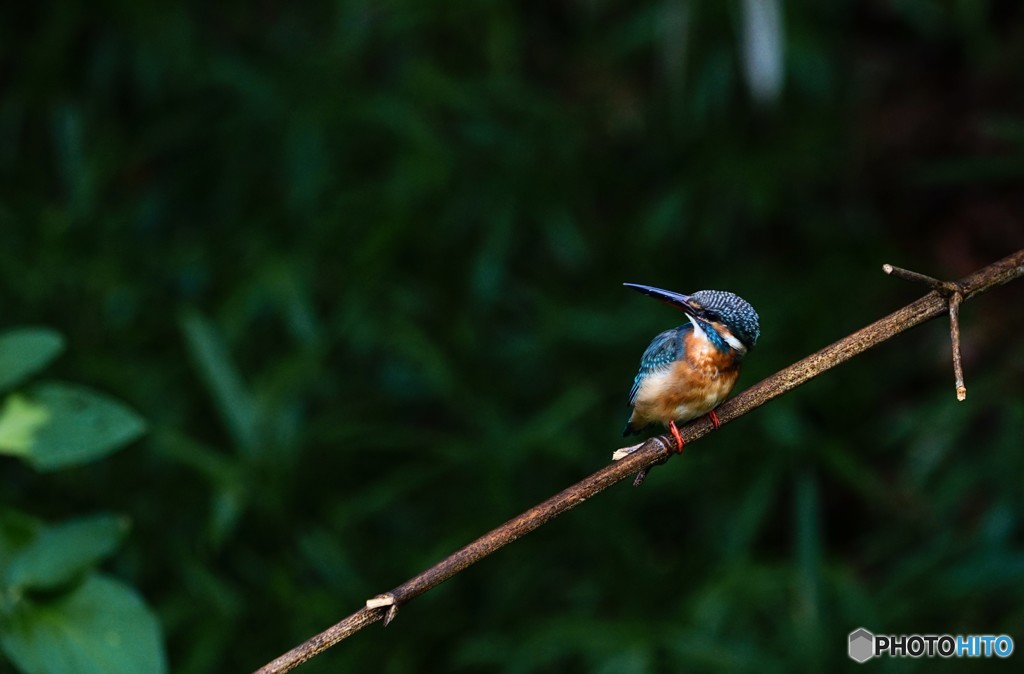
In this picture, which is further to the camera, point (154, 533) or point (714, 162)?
point (714, 162)

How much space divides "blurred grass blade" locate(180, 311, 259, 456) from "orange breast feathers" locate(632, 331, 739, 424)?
1.71 metres

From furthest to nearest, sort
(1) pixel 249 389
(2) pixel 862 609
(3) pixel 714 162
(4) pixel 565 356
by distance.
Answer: (3) pixel 714 162
(4) pixel 565 356
(1) pixel 249 389
(2) pixel 862 609

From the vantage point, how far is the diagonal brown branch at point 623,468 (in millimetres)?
1019

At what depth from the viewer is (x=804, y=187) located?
11.8 feet

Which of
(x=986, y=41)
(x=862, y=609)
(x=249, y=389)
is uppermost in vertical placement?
(x=986, y=41)

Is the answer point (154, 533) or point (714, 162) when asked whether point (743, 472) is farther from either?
point (154, 533)

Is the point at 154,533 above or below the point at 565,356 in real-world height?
below

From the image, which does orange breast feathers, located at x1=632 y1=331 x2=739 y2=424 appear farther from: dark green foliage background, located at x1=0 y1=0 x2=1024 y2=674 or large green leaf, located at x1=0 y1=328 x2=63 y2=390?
dark green foliage background, located at x1=0 y1=0 x2=1024 y2=674

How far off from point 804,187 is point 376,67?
1.53 metres

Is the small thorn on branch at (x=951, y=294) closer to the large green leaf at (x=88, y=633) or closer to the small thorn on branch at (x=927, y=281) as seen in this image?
the small thorn on branch at (x=927, y=281)

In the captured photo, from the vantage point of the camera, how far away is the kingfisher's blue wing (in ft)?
4.59

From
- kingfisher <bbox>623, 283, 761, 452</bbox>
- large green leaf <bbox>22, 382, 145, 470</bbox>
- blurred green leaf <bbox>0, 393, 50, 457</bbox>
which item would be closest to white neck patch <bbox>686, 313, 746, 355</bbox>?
kingfisher <bbox>623, 283, 761, 452</bbox>

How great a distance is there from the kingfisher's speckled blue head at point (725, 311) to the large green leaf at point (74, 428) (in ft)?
2.25

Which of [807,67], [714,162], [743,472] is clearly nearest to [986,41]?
[807,67]
